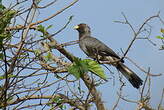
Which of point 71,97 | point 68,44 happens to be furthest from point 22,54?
point 71,97

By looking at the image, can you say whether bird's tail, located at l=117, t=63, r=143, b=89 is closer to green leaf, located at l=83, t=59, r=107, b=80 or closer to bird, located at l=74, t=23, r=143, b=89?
bird, located at l=74, t=23, r=143, b=89

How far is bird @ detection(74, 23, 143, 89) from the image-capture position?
5.56 m

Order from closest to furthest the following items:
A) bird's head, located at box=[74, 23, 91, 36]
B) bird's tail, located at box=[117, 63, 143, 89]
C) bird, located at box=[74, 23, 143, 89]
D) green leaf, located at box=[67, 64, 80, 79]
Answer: green leaf, located at box=[67, 64, 80, 79], bird's tail, located at box=[117, 63, 143, 89], bird, located at box=[74, 23, 143, 89], bird's head, located at box=[74, 23, 91, 36]

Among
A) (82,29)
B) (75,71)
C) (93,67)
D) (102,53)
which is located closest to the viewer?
(75,71)

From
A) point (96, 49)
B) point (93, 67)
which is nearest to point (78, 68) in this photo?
point (93, 67)

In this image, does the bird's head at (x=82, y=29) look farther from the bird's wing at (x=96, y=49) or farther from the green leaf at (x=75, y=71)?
the green leaf at (x=75, y=71)

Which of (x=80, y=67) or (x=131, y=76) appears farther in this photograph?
(x=131, y=76)

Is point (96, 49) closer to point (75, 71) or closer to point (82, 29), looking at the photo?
point (82, 29)

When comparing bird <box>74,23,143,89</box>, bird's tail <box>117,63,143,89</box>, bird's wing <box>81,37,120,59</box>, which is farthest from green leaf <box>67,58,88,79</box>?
bird's wing <box>81,37,120,59</box>

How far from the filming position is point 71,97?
11.9 ft

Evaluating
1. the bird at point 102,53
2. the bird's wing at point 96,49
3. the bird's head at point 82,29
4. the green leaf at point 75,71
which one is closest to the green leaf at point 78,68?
the green leaf at point 75,71

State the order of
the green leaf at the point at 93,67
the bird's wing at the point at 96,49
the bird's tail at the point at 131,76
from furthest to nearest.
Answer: the bird's wing at the point at 96,49
the bird's tail at the point at 131,76
the green leaf at the point at 93,67

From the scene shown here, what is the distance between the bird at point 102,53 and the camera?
556 centimetres

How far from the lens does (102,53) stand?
6242 millimetres
